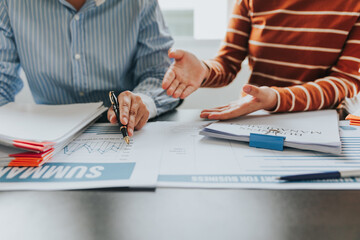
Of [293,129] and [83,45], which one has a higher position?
[83,45]

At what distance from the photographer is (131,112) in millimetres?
647

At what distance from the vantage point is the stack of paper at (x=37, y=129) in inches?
18.5

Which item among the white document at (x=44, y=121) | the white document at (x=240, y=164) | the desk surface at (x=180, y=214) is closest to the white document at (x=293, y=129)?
the white document at (x=240, y=164)

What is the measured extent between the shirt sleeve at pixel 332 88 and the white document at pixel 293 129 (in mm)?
30

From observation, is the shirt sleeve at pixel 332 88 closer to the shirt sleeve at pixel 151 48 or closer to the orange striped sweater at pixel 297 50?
the orange striped sweater at pixel 297 50

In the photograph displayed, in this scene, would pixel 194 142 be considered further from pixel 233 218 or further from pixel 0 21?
pixel 0 21

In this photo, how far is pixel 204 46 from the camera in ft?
5.62

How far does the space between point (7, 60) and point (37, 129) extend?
46cm

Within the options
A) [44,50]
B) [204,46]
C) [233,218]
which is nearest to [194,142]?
[233,218]

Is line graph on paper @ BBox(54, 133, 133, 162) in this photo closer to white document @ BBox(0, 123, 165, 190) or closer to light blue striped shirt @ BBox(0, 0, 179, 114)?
white document @ BBox(0, 123, 165, 190)

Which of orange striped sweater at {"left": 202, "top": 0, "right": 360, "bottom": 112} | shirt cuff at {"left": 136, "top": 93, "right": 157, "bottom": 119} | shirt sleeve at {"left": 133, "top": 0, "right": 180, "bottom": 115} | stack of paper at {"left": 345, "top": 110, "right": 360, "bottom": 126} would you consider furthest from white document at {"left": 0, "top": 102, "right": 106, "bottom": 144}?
stack of paper at {"left": 345, "top": 110, "right": 360, "bottom": 126}

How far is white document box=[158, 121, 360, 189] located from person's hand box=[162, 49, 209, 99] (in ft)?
0.67

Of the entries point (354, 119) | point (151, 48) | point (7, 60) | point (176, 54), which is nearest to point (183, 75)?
point (176, 54)

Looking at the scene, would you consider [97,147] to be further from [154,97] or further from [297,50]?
[297,50]
